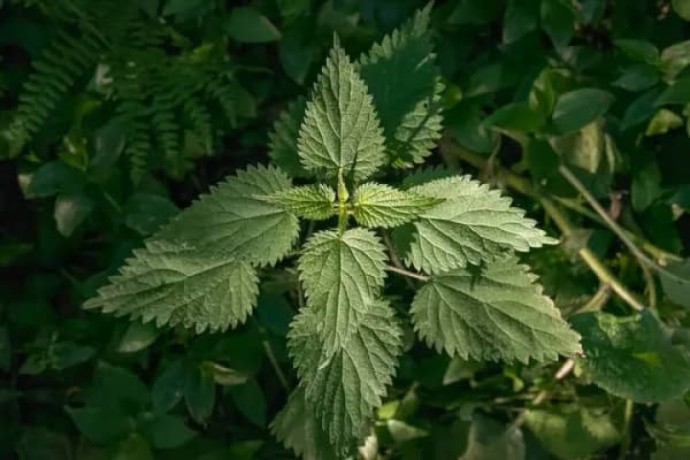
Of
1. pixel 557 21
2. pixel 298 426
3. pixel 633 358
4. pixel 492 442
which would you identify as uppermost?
pixel 557 21

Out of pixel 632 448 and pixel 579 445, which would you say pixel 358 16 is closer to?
pixel 579 445

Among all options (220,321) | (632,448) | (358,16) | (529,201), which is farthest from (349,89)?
(632,448)

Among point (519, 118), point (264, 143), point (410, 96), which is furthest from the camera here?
point (264, 143)

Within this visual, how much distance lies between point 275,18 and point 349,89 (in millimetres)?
580

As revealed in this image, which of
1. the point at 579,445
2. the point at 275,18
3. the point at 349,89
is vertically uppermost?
the point at 349,89

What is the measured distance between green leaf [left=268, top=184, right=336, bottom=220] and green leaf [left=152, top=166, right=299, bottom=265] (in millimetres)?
18

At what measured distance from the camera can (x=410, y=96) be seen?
1.31 meters

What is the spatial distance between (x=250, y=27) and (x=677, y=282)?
32.0 inches

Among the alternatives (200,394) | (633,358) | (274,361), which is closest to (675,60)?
(633,358)

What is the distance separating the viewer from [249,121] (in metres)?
1.79

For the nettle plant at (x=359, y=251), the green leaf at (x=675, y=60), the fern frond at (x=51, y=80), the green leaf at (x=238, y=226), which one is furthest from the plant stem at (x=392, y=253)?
the fern frond at (x=51, y=80)

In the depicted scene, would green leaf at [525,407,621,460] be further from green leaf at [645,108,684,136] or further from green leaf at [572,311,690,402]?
green leaf at [645,108,684,136]

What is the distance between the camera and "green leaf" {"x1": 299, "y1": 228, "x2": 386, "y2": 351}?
118 centimetres

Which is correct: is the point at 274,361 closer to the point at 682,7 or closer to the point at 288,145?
the point at 288,145
